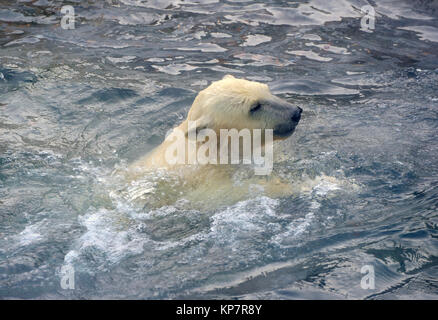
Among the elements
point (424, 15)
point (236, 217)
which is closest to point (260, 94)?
point (236, 217)

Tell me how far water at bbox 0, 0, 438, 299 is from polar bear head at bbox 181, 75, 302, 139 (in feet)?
2.05

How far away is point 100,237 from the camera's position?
5016 millimetres

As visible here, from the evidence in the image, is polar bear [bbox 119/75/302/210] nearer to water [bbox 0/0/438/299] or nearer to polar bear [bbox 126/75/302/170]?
polar bear [bbox 126/75/302/170]

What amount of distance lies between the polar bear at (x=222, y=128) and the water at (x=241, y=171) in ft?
0.36

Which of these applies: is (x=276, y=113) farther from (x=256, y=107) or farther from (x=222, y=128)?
(x=222, y=128)

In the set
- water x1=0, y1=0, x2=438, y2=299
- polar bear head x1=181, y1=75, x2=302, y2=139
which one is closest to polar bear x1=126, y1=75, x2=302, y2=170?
polar bear head x1=181, y1=75, x2=302, y2=139

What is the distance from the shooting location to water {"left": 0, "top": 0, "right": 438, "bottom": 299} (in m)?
4.53

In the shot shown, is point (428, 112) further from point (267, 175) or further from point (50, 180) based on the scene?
point (50, 180)

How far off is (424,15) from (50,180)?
8.49 meters

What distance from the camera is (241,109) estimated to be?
5660 mm

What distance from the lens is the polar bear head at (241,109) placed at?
18.4 ft

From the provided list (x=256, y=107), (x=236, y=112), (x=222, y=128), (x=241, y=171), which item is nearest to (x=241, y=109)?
(x=236, y=112)

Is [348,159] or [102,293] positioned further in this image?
[348,159]

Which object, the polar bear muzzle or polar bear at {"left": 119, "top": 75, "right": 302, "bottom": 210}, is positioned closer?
polar bear at {"left": 119, "top": 75, "right": 302, "bottom": 210}
